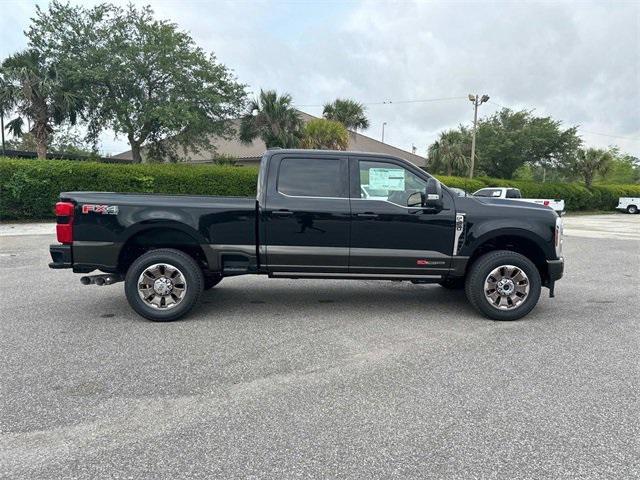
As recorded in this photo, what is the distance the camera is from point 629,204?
37438 millimetres

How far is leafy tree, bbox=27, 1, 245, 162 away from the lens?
2333 centimetres

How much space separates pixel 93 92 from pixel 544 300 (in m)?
24.6

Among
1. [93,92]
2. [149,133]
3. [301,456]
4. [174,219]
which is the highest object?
[93,92]

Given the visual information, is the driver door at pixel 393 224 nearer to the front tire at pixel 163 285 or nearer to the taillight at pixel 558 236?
the taillight at pixel 558 236

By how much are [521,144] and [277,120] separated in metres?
23.8

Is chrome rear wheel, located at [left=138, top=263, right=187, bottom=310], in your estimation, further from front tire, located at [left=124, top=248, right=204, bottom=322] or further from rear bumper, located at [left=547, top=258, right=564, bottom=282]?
A: rear bumper, located at [left=547, top=258, right=564, bottom=282]

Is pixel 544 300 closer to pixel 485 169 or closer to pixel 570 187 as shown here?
pixel 570 187

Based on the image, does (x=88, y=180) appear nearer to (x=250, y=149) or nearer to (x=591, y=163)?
(x=250, y=149)

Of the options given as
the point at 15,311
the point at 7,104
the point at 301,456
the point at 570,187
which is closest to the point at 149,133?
the point at 7,104

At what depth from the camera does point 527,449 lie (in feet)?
8.98

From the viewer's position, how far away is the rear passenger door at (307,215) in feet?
16.8

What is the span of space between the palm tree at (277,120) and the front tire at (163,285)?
20672 millimetres

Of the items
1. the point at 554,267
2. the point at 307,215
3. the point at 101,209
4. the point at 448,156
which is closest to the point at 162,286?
the point at 101,209

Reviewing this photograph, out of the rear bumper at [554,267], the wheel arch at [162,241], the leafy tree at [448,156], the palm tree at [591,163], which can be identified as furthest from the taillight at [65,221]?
the palm tree at [591,163]
